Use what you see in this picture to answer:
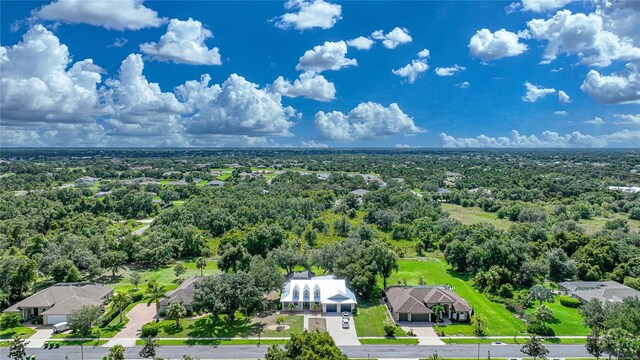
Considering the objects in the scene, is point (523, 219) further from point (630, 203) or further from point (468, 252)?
point (468, 252)

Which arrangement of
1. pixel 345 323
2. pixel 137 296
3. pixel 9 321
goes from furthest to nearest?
pixel 137 296
pixel 9 321
pixel 345 323

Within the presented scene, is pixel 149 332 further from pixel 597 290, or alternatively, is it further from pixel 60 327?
pixel 597 290

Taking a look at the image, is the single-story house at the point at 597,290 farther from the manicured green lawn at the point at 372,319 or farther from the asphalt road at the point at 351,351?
the manicured green lawn at the point at 372,319

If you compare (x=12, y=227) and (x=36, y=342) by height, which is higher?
(x=12, y=227)

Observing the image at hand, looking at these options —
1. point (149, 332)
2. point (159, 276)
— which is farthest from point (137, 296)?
point (149, 332)

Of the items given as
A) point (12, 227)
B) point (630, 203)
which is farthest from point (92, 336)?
point (630, 203)

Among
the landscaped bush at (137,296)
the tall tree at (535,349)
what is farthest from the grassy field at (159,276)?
the tall tree at (535,349)
